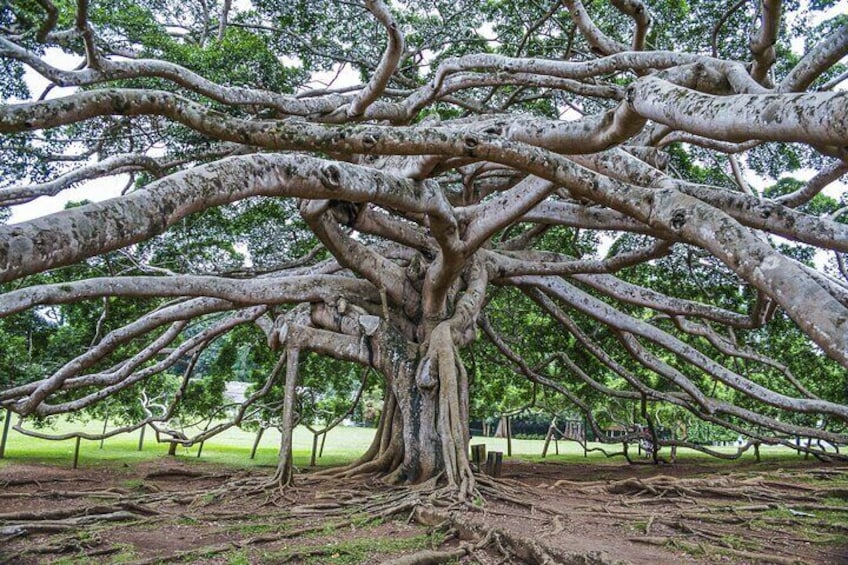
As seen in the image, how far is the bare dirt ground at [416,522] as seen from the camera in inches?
178

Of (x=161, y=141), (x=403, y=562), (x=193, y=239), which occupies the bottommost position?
(x=403, y=562)

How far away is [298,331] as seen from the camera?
26.5 ft

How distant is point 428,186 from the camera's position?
5992mm

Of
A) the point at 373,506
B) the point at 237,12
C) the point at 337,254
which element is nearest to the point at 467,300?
the point at 337,254

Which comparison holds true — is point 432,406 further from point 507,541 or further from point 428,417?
point 507,541

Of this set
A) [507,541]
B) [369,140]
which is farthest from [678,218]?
[507,541]

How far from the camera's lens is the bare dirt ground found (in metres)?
4.53

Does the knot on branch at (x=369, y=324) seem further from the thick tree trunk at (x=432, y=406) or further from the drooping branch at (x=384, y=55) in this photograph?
the drooping branch at (x=384, y=55)

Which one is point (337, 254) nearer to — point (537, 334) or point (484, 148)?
point (484, 148)

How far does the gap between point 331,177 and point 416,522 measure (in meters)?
3.33

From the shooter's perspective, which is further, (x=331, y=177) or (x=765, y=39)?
(x=765, y=39)

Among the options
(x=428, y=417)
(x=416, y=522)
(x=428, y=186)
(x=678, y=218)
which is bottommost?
(x=416, y=522)

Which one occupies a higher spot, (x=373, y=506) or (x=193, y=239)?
(x=193, y=239)

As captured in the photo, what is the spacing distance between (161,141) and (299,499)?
538 cm
